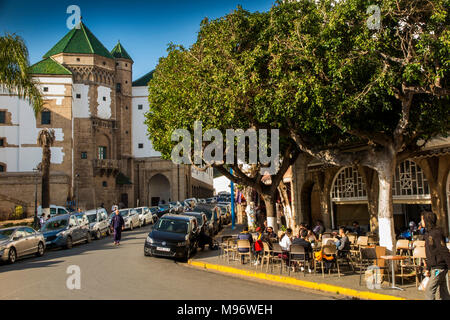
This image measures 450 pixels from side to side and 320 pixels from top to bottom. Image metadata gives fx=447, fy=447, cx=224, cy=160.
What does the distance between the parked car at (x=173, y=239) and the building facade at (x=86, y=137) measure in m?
31.9

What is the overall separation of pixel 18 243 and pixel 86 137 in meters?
41.0

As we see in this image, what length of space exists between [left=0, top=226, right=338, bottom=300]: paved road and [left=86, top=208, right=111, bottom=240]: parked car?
26.6 feet

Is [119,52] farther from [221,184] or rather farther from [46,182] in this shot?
[221,184]

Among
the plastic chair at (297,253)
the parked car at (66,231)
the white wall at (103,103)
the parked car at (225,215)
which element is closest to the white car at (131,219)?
the parked car at (225,215)

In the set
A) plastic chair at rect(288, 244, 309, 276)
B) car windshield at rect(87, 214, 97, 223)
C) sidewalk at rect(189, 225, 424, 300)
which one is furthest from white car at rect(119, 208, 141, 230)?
plastic chair at rect(288, 244, 309, 276)

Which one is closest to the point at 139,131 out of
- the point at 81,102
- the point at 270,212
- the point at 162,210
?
the point at 81,102

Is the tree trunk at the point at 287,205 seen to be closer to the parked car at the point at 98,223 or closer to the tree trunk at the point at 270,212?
the tree trunk at the point at 270,212

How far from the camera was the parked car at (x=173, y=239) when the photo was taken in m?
16.1

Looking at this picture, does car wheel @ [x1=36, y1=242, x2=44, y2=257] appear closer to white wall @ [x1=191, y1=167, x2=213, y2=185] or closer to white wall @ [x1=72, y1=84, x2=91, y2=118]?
white wall @ [x1=72, y1=84, x2=91, y2=118]

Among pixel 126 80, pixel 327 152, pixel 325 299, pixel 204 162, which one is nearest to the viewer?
pixel 325 299
